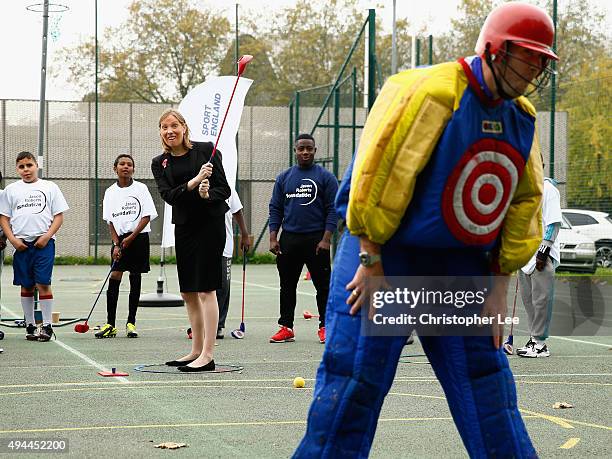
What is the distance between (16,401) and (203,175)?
2.11 metres

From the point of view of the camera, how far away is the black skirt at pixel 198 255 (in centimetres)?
842

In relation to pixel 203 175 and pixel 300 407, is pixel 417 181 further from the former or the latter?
pixel 203 175

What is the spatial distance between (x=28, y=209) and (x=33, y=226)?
18 centimetres

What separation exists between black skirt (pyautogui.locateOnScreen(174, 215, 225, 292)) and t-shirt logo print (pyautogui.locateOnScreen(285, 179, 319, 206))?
315cm

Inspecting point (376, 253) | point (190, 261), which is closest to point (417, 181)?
point (376, 253)

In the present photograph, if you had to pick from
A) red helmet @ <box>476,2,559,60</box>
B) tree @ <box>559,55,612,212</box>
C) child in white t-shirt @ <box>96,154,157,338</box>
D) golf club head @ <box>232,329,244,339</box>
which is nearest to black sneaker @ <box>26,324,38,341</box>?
child in white t-shirt @ <box>96,154,157,338</box>

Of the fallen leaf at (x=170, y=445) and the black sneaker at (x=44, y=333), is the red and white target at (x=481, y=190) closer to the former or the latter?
the fallen leaf at (x=170, y=445)

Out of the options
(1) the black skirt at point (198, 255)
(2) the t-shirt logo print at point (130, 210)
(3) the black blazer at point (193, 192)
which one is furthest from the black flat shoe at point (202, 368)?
(2) the t-shirt logo print at point (130, 210)

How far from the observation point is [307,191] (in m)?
11.6

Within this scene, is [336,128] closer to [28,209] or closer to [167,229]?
[167,229]

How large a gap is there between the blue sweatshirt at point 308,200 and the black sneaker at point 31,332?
8.77 ft

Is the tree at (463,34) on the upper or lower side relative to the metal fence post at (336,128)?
upper

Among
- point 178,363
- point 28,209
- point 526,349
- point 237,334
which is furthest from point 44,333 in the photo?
point 526,349

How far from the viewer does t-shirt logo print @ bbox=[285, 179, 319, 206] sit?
11583mm
